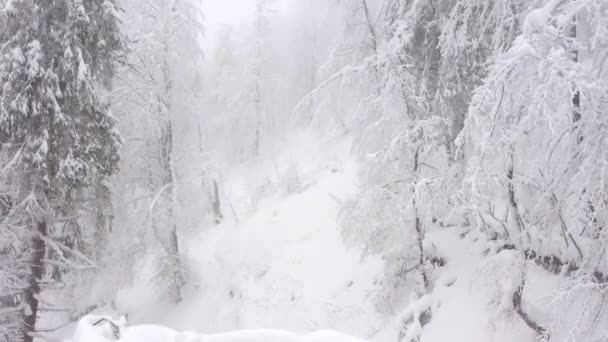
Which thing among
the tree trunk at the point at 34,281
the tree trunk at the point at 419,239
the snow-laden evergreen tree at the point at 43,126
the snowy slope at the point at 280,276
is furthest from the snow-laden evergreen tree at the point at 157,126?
the tree trunk at the point at 419,239

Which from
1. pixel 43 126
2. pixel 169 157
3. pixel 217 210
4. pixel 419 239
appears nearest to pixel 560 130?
pixel 419 239

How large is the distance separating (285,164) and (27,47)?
20.0m

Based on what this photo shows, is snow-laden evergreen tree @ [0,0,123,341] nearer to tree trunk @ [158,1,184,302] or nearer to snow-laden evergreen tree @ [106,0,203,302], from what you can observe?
snow-laden evergreen tree @ [106,0,203,302]

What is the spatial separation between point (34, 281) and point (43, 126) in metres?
2.95

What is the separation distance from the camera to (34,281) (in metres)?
8.12

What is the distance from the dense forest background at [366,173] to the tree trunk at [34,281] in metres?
0.04

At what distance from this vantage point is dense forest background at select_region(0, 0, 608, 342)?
4680 mm

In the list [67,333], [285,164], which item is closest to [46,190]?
[67,333]

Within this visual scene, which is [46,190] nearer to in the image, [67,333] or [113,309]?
[67,333]

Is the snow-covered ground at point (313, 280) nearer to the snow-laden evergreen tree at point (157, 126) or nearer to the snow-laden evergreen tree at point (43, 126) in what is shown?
the snow-laden evergreen tree at point (157, 126)

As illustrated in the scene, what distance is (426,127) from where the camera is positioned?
7.44 m

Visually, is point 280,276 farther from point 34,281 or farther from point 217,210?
point 217,210

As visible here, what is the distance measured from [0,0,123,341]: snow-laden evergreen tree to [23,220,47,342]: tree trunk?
16mm

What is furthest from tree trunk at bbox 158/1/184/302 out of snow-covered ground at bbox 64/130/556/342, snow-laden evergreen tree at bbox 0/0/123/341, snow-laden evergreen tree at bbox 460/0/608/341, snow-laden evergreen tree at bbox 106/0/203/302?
snow-laden evergreen tree at bbox 460/0/608/341
